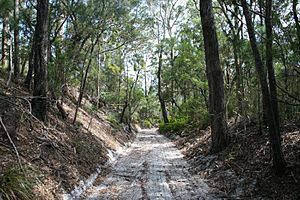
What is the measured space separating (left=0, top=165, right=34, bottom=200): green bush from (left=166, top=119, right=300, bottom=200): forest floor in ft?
12.8

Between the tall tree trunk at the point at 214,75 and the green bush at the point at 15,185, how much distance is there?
717 centimetres

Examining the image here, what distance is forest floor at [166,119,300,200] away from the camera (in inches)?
245

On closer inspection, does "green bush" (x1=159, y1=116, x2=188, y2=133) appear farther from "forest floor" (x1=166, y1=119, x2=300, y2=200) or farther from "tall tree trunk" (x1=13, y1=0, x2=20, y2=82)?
"tall tree trunk" (x1=13, y1=0, x2=20, y2=82)

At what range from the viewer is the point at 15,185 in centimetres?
495

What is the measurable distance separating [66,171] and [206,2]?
7.43 metres

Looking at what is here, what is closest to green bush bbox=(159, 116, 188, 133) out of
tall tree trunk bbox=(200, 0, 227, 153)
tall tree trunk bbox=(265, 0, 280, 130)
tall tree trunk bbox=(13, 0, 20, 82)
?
tall tree trunk bbox=(200, 0, 227, 153)

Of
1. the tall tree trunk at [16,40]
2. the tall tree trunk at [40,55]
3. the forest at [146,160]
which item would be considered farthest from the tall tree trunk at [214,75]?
the tall tree trunk at [16,40]

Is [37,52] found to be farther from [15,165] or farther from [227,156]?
[227,156]

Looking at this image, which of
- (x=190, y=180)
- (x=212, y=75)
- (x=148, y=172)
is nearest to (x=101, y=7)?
(x=212, y=75)

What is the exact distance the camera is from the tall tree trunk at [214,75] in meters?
11.2

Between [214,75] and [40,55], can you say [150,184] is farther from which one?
[214,75]

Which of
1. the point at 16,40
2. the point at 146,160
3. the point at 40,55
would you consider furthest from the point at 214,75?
the point at 16,40

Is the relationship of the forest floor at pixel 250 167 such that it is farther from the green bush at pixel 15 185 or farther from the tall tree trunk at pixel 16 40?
the tall tree trunk at pixel 16 40

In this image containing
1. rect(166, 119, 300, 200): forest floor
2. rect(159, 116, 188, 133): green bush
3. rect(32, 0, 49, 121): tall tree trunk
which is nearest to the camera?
rect(166, 119, 300, 200): forest floor
